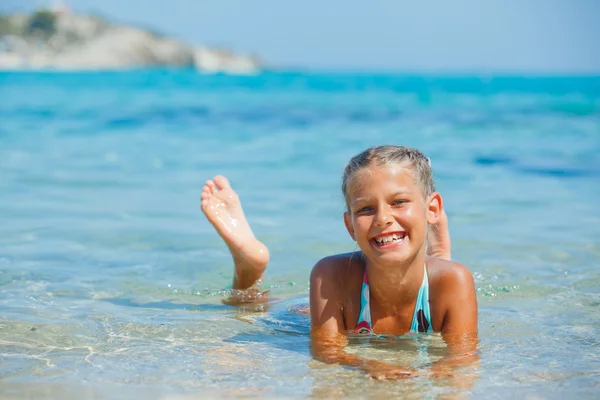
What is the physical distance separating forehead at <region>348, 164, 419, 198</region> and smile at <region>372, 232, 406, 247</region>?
0.57 ft

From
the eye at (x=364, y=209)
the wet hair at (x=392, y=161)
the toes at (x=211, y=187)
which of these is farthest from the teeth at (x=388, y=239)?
the toes at (x=211, y=187)

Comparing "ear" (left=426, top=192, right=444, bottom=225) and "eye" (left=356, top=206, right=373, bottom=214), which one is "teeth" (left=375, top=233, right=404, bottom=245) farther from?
"ear" (left=426, top=192, right=444, bottom=225)

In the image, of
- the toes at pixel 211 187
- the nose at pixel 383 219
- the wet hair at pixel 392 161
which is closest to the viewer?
the nose at pixel 383 219

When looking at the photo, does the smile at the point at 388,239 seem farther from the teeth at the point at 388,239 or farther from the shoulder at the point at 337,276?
the shoulder at the point at 337,276

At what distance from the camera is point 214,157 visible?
11.1 meters

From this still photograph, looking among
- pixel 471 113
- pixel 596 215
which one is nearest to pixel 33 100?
pixel 471 113

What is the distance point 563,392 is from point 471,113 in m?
18.6

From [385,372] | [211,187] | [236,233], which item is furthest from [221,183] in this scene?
[385,372]

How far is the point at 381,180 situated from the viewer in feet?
10.2

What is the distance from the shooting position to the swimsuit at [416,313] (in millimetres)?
3371

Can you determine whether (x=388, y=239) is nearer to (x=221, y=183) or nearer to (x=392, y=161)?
(x=392, y=161)

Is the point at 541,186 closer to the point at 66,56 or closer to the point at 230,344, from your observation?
the point at 230,344

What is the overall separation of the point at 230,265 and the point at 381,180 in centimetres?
233

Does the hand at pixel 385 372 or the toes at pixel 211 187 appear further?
the toes at pixel 211 187
